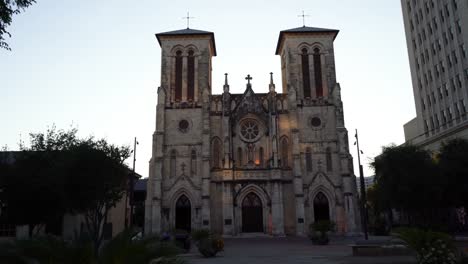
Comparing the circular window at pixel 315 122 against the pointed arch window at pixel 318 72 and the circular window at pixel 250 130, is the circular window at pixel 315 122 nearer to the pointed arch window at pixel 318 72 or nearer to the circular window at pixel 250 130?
the pointed arch window at pixel 318 72

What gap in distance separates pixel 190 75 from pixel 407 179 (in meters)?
27.7

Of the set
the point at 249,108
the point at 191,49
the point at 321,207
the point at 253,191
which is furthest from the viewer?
the point at 191,49

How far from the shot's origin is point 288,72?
46406 millimetres

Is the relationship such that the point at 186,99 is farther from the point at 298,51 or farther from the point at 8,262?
the point at 8,262

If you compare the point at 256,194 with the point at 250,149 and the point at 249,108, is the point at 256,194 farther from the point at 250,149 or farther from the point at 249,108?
the point at 249,108

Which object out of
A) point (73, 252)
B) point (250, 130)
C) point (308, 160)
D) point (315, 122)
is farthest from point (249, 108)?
point (73, 252)

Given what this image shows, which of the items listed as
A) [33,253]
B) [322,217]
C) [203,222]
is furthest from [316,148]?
[33,253]

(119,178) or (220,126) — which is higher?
(220,126)

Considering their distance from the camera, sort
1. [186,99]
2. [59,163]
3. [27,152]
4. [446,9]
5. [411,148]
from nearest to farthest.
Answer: [59,163] < [27,152] < [411,148] < [446,9] < [186,99]

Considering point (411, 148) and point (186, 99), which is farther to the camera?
point (186, 99)

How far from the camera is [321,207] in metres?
41.4

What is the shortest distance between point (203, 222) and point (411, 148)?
21.5m

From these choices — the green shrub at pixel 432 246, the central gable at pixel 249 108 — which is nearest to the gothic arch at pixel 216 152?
the central gable at pixel 249 108

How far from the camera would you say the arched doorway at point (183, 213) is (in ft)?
136
